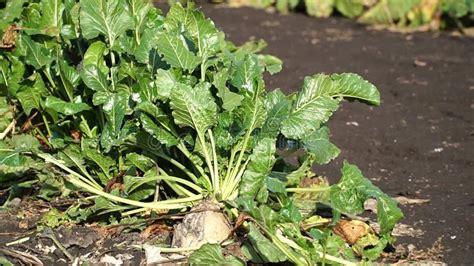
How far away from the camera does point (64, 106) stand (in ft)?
13.7

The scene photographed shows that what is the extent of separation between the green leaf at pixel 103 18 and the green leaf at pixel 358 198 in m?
1.14

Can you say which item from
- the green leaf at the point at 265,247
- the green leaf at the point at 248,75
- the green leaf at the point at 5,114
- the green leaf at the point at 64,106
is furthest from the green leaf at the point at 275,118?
the green leaf at the point at 5,114

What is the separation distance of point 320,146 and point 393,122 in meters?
2.47

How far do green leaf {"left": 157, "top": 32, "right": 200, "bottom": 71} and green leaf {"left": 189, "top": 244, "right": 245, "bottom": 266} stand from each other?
0.77m

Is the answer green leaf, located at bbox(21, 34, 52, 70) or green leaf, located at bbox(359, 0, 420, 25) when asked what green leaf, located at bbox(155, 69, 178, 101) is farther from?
green leaf, located at bbox(359, 0, 420, 25)

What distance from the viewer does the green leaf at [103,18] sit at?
4.10m

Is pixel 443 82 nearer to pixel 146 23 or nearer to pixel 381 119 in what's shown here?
pixel 381 119

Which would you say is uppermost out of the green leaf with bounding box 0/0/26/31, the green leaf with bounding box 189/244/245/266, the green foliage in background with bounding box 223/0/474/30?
the green leaf with bounding box 0/0/26/31

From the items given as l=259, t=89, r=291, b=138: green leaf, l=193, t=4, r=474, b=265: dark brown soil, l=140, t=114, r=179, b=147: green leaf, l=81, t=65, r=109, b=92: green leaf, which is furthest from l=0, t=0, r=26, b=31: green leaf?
l=193, t=4, r=474, b=265: dark brown soil

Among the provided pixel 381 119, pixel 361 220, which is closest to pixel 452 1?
pixel 381 119

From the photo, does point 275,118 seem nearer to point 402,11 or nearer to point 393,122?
point 393,122

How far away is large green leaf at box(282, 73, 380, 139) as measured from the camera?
385cm

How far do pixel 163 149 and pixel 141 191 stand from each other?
0.65 feet

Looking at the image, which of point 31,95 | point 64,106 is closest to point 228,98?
point 64,106
